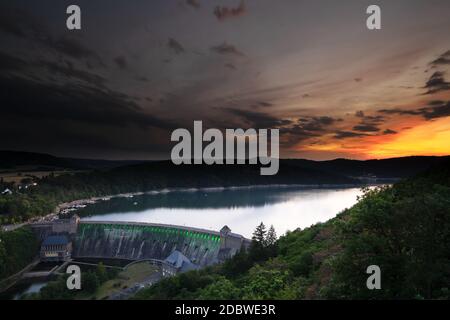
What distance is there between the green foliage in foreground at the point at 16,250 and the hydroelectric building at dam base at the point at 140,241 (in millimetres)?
1560

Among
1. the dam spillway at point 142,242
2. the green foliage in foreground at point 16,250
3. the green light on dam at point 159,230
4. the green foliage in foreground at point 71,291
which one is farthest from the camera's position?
the green light on dam at point 159,230

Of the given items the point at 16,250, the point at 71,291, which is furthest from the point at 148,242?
the point at 71,291

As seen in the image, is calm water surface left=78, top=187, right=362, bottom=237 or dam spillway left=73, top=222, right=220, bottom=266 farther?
calm water surface left=78, top=187, right=362, bottom=237

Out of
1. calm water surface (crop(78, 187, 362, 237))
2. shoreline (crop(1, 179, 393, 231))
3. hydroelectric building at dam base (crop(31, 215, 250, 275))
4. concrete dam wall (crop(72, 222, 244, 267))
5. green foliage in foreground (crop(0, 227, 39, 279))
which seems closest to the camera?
green foliage in foreground (crop(0, 227, 39, 279))

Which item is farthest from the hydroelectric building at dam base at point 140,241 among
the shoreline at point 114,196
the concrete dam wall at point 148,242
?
the shoreline at point 114,196

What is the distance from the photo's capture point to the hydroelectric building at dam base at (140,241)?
35906mm

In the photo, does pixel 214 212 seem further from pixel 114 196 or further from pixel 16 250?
pixel 114 196

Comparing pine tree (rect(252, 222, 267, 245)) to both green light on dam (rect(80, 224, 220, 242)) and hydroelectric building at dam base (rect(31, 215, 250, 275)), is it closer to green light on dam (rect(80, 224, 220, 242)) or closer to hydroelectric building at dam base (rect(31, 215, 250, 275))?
hydroelectric building at dam base (rect(31, 215, 250, 275))

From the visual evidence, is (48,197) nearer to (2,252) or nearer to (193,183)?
(2,252)

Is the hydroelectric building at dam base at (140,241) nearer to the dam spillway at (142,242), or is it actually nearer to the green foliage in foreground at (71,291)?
the dam spillway at (142,242)

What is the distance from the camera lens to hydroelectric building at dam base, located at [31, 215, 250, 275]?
1414 inches

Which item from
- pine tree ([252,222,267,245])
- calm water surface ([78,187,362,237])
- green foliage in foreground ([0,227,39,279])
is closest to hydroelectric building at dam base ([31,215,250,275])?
green foliage in foreground ([0,227,39,279])

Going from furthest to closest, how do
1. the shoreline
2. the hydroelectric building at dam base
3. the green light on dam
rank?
1. the shoreline
2. the green light on dam
3. the hydroelectric building at dam base

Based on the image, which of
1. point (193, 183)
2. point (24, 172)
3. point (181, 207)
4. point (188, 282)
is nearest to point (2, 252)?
point (188, 282)
